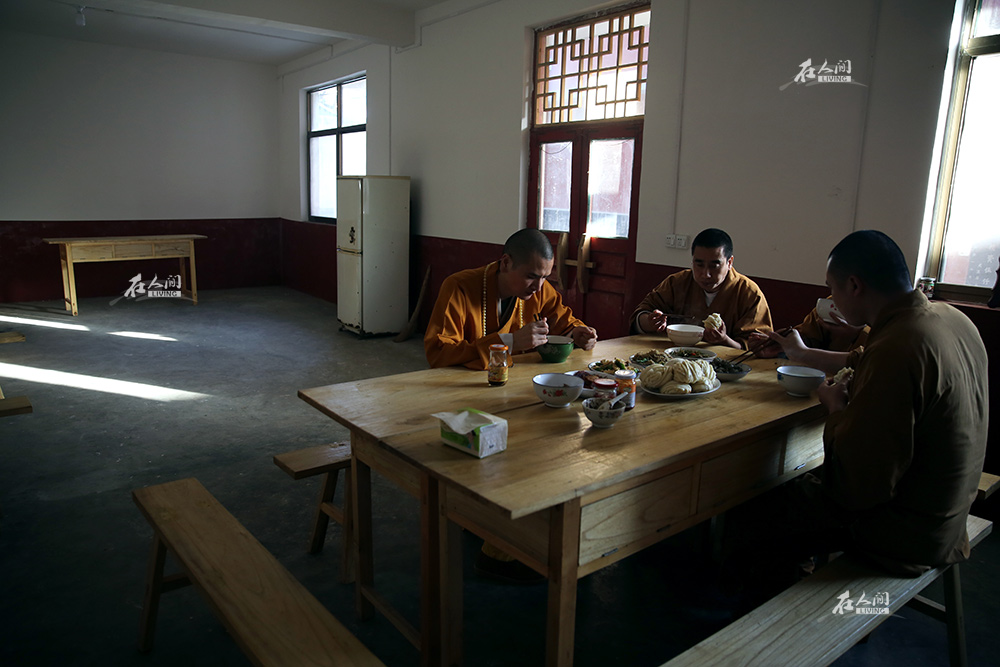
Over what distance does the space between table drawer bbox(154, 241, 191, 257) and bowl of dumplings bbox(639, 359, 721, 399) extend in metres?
7.58

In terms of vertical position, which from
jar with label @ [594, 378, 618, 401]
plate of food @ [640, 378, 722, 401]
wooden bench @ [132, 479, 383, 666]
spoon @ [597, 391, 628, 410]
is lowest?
wooden bench @ [132, 479, 383, 666]

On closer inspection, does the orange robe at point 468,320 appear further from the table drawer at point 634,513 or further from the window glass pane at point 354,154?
the window glass pane at point 354,154

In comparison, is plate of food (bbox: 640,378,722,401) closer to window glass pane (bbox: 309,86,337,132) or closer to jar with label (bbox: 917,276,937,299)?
jar with label (bbox: 917,276,937,299)

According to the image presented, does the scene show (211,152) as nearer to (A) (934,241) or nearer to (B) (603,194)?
(B) (603,194)

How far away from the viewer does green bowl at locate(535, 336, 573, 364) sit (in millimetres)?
2617

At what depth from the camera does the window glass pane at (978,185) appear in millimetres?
3182

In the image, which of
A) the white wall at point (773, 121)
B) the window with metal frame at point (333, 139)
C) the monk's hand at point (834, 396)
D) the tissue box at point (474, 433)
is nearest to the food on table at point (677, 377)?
the monk's hand at point (834, 396)

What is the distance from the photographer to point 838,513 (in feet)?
6.47

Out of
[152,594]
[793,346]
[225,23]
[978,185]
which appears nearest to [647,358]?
[793,346]

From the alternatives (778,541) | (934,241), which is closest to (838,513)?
(778,541)

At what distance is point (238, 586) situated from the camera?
181 centimetres

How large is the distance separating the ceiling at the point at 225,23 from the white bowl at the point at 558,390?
5.07 m

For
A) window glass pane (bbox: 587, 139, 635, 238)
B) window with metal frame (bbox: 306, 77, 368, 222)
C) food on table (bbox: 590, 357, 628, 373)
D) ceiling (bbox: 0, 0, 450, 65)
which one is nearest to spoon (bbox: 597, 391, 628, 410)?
food on table (bbox: 590, 357, 628, 373)

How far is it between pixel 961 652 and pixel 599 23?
14.3 ft
